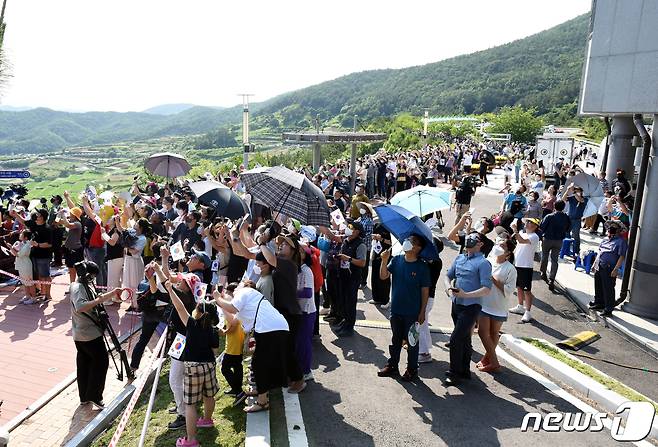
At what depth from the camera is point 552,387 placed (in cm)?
593

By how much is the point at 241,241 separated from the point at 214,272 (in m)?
1.49

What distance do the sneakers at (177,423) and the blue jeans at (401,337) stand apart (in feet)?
7.98

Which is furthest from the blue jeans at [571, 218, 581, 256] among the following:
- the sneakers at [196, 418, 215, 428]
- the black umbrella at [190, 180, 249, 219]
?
the sneakers at [196, 418, 215, 428]

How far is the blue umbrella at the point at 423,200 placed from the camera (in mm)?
7750

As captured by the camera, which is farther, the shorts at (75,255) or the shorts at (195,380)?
the shorts at (75,255)

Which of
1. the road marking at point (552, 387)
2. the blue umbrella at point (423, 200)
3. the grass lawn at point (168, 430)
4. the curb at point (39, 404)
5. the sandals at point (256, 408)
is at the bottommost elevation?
the curb at point (39, 404)

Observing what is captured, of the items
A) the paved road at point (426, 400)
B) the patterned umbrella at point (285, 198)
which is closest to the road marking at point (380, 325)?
the paved road at point (426, 400)

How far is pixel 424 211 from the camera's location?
25.3 ft

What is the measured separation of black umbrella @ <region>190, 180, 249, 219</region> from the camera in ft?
26.8

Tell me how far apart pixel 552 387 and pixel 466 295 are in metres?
1.61

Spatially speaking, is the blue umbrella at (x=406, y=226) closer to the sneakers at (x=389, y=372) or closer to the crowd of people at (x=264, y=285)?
the crowd of people at (x=264, y=285)

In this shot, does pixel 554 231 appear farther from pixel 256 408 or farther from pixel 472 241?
pixel 256 408

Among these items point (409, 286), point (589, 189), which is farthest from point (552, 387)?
point (589, 189)

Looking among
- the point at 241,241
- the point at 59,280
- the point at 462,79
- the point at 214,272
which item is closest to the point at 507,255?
the point at 241,241
